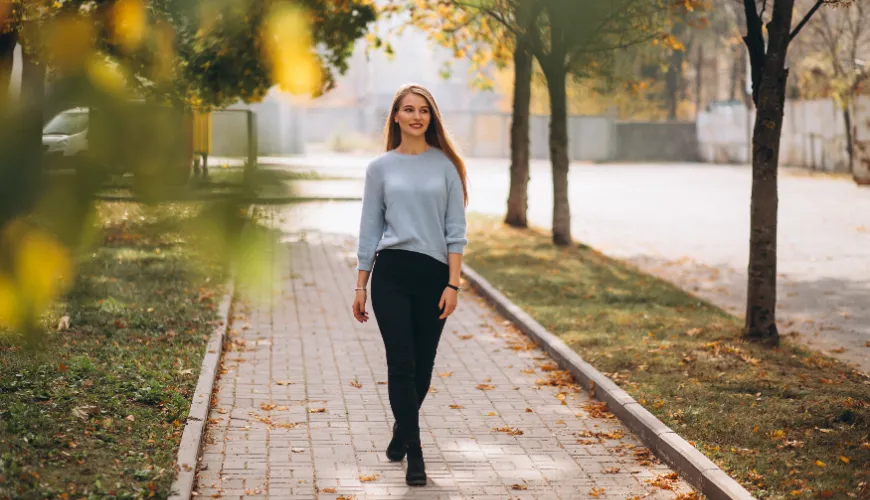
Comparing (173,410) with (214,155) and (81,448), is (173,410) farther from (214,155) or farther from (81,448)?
(214,155)

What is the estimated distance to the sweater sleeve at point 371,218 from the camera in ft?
19.0

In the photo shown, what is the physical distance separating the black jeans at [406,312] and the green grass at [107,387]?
4.02 ft

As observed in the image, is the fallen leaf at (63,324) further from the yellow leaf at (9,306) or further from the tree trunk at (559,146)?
the tree trunk at (559,146)

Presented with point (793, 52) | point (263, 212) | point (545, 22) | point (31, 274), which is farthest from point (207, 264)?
point (793, 52)

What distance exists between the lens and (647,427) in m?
6.80

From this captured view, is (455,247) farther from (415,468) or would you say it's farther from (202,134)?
(202,134)

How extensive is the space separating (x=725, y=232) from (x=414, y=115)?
15.6m

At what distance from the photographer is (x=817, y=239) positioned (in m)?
18.7

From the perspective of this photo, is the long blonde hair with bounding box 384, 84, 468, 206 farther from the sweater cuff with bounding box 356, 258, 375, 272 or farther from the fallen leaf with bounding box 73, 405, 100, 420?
the fallen leaf with bounding box 73, 405, 100, 420

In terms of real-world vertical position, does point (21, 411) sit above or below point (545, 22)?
below

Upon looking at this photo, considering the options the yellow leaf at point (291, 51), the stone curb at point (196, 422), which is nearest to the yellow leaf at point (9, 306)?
the stone curb at point (196, 422)

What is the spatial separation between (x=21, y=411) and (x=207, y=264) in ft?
25.8

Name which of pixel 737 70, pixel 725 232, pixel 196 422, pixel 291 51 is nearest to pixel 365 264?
pixel 196 422

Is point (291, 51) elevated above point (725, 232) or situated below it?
above
